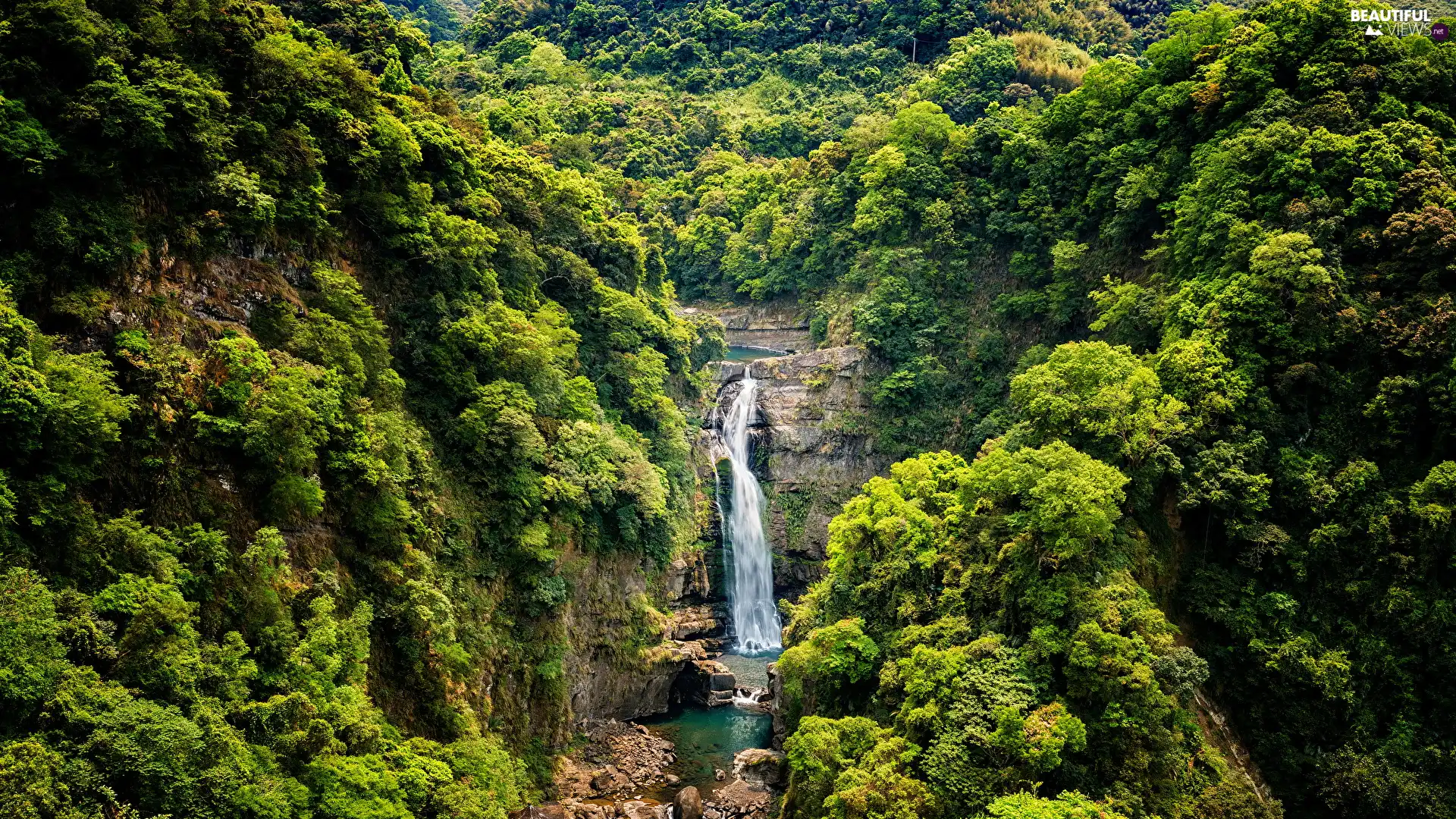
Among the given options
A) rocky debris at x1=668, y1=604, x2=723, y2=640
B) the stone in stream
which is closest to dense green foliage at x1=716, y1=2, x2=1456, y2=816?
the stone in stream

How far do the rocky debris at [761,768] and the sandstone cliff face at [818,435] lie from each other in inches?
633

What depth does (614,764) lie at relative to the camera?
27.5m

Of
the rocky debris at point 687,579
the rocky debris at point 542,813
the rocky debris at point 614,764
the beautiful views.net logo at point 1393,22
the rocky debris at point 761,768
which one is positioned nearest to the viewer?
the rocky debris at point 542,813

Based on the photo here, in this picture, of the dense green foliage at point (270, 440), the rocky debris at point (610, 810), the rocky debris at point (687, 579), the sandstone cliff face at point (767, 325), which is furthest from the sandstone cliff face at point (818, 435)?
the rocky debris at point (610, 810)

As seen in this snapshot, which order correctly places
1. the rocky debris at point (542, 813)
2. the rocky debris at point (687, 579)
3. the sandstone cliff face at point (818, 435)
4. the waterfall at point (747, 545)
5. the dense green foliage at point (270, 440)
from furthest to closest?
the sandstone cliff face at point (818, 435), the waterfall at point (747, 545), the rocky debris at point (687, 579), the rocky debris at point (542, 813), the dense green foliage at point (270, 440)

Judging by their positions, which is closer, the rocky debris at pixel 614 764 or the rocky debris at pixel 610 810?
the rocky debris at pixel 610 810

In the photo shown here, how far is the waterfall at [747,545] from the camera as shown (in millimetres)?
39094

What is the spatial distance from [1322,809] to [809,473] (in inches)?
963

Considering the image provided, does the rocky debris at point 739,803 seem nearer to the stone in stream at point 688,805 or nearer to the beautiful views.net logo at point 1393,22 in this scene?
the stone in stream at point 688,805

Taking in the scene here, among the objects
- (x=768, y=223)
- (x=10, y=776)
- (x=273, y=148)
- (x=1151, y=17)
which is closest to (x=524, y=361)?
(x=273, y=148)

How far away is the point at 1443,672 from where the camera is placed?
21922mm

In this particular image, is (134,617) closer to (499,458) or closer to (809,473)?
(499,458)

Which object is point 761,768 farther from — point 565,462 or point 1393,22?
point 1393,22

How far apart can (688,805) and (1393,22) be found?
112 feet
